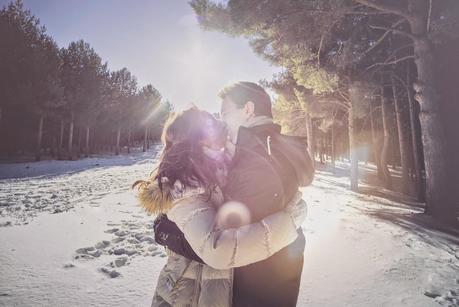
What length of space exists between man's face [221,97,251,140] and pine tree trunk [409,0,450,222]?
8288 mm

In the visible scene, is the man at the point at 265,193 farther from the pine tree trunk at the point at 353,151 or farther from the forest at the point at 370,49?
the pine tree trunk at the point at 353,151

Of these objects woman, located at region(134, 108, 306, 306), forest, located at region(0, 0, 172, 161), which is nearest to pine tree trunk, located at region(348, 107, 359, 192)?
forest, located at region(0, 0, 172, 161)

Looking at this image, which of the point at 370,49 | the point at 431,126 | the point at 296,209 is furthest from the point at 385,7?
the point at 296,209

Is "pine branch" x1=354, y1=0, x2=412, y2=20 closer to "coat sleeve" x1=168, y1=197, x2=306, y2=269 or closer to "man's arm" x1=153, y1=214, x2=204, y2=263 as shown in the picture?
"coat sleeve" x1=168, y1=197, x2=306, y2=269

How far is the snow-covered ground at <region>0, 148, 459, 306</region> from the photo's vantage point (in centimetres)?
305

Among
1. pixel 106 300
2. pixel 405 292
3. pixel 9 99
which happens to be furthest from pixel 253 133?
pixel 9 99

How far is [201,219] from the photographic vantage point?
1274 millimetres

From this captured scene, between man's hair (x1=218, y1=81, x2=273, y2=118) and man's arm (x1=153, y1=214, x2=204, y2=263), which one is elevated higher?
man's hair (x1=218, y1=81, x2=273, y2=118)

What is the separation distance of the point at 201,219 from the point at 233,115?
0.74m

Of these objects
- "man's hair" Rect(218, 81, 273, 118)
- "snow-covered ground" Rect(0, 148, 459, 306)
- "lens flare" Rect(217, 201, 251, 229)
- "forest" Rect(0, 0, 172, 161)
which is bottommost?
"snow-covered ground" Rect(0, 148, 459, 306)

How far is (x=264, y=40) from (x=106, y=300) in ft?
34.4

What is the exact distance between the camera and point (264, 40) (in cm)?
1089

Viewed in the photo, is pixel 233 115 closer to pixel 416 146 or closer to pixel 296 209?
pixel 296 209

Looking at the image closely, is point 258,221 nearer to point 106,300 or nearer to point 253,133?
point 253,133
